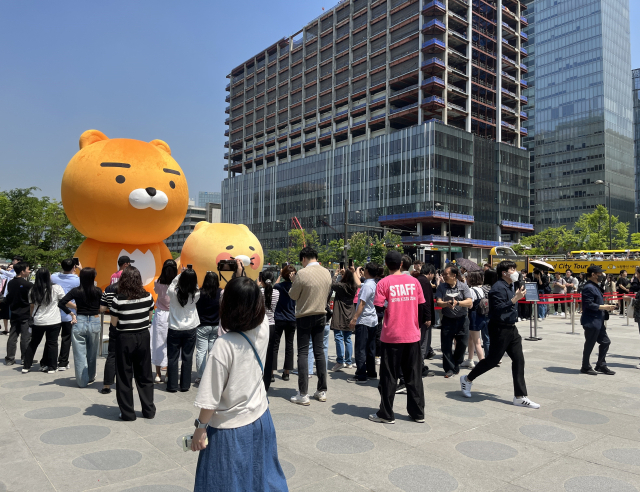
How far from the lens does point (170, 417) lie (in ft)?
18.4

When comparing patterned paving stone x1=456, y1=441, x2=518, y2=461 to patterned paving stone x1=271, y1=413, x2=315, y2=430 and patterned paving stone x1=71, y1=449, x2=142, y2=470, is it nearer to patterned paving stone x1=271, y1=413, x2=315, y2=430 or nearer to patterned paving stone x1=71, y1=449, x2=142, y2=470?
patterned paving stone x1=271, y1=413, x2=315, y2=430

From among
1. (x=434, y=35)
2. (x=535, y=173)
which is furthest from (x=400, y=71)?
(x=535, y=173)

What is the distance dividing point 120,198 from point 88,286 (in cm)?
531

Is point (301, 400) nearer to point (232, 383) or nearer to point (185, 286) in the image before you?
point (185, 286)

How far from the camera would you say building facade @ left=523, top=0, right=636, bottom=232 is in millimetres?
93625

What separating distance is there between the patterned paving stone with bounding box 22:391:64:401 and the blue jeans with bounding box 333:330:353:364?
4.36 m

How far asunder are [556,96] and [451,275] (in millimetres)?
108779

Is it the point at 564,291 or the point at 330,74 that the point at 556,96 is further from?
the point at 564,291

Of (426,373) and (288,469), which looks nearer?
(288,469)

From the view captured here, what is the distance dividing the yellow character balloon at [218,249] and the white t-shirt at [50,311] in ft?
17.4

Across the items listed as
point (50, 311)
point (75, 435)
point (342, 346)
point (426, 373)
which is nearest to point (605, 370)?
point (426, 373)

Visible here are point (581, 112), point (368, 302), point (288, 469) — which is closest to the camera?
point (288, 469)

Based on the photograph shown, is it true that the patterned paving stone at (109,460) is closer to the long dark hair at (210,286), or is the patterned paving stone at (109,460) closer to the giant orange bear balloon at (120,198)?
the long dark hair at (210,286)

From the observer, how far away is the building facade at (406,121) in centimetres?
6438
